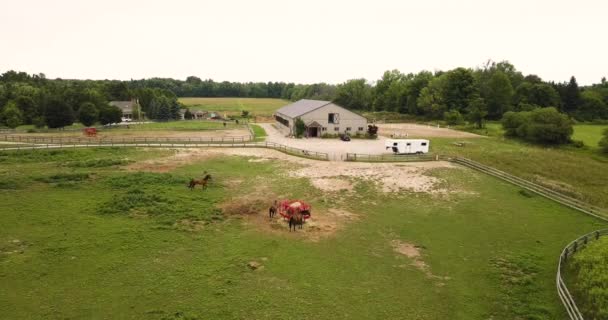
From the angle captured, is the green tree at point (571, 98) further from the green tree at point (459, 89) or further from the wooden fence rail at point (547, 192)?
the wooden fence rail at point (547, 192)

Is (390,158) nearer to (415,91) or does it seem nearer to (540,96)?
(415,91)

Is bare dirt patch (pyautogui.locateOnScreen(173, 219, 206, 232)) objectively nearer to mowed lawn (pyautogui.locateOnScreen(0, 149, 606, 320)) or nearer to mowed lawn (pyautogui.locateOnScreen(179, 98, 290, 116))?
mowed lawn (pyautogui.locateOnScreen(0, 149, 606, 320))

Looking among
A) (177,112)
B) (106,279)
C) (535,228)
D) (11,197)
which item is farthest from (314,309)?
(177,112)

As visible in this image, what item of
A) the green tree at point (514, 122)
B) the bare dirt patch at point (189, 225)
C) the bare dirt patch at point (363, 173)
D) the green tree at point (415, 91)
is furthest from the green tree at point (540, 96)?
the bare dirt patch at point (189, 225)

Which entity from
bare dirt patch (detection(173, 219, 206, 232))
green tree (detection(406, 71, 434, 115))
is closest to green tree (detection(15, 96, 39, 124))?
bare dirt patch (detection(173, 219, 206, 232))

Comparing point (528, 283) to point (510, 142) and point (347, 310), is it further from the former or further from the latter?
point (510, 142)

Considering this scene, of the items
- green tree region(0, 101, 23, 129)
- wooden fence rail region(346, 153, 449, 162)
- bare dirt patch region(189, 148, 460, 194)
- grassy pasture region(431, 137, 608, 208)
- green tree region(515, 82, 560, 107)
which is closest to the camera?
bare dirt patch region(189, 148, 460, 194)
